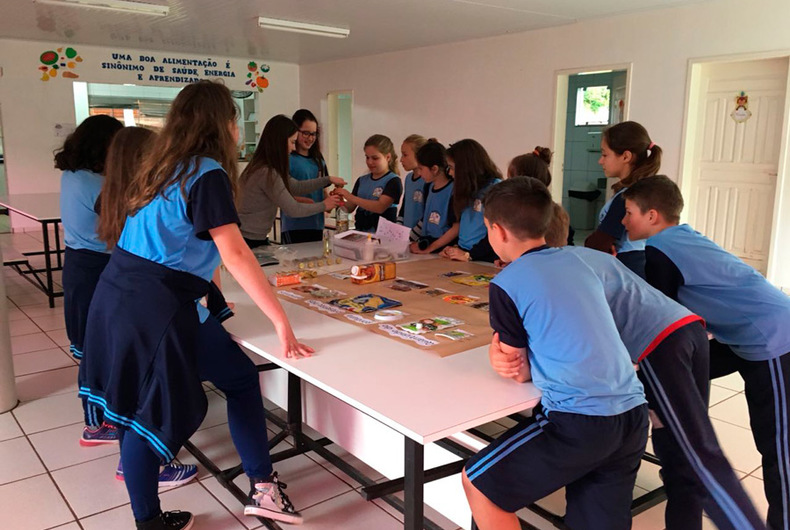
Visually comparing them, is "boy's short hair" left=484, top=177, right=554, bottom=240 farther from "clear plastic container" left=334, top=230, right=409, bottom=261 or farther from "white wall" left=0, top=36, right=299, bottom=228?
"white wall" left=0, top=36, right=299, bottom=228

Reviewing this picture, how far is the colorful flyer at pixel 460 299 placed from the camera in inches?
91.7

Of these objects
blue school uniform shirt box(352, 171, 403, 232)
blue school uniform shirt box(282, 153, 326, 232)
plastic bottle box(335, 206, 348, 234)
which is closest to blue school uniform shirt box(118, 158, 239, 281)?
plastic bottle box(335, 206, 348, 234)

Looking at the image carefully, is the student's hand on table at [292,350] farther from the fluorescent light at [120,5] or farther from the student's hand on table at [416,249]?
the fluorescent light at [120,5]

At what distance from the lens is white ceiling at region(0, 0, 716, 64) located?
6273 millimetres

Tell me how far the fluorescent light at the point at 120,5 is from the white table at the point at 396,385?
5.45m

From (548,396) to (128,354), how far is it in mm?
1171

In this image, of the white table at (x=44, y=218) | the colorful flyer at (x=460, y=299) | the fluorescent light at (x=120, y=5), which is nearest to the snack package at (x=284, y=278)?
the colorful flyer at (x=460, y=299)

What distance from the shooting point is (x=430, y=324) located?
2.05 m

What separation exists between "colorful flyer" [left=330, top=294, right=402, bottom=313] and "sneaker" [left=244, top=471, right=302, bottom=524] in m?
0.65

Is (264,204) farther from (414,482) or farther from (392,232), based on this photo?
(414,482)

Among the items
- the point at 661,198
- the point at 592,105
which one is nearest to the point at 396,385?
the point at 661,198

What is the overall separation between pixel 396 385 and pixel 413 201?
260 centimetres

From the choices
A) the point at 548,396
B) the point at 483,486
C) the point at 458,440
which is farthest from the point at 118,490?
the point at 548,396

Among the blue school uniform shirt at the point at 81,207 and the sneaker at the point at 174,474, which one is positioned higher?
the blue school uniform shirt at the point at 81,207
